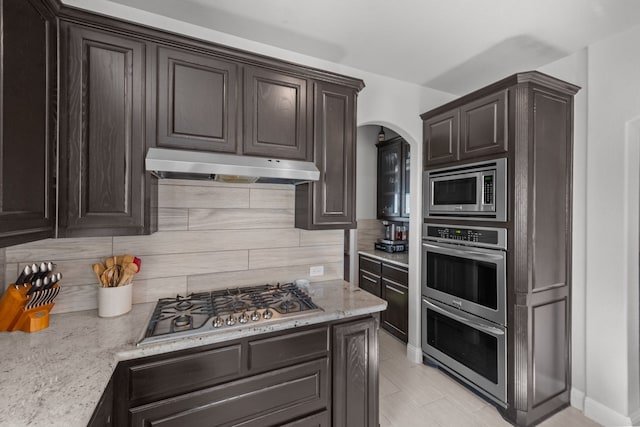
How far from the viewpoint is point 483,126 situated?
7.28 ft

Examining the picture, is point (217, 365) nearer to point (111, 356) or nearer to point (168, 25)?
point (111, 356)

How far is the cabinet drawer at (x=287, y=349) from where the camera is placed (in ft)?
4.86

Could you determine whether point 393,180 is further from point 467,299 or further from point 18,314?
point 18,314

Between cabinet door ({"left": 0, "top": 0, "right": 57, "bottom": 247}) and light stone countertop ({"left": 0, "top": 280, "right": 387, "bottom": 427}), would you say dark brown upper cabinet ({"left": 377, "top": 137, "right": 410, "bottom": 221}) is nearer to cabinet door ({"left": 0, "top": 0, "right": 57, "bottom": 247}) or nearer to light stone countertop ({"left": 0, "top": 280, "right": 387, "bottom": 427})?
light stone countertop ({"left": 0, "top": 280, "right": 387, "bottom": 427})

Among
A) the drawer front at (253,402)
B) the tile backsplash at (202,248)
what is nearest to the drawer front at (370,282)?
the tile backsplash at (202,248)

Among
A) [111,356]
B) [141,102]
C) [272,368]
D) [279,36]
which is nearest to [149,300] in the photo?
[111,356]

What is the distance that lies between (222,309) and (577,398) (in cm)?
279

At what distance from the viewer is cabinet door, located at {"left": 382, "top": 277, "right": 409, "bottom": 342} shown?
3092 millimetres

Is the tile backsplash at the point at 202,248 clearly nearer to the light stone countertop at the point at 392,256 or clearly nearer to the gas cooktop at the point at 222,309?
the gas cooktop at the point at 222,309

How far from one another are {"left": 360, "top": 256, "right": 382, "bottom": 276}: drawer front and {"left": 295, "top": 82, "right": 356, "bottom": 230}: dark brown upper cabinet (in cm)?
165

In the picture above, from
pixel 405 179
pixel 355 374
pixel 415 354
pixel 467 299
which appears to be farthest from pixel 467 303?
pixel 405 179

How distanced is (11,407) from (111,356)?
323 mm

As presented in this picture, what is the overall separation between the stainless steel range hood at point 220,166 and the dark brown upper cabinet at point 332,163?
0.58 feet

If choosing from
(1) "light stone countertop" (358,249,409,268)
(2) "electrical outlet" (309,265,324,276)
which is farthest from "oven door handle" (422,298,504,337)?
(2) "electrical outlet" (309,265,324,276)
